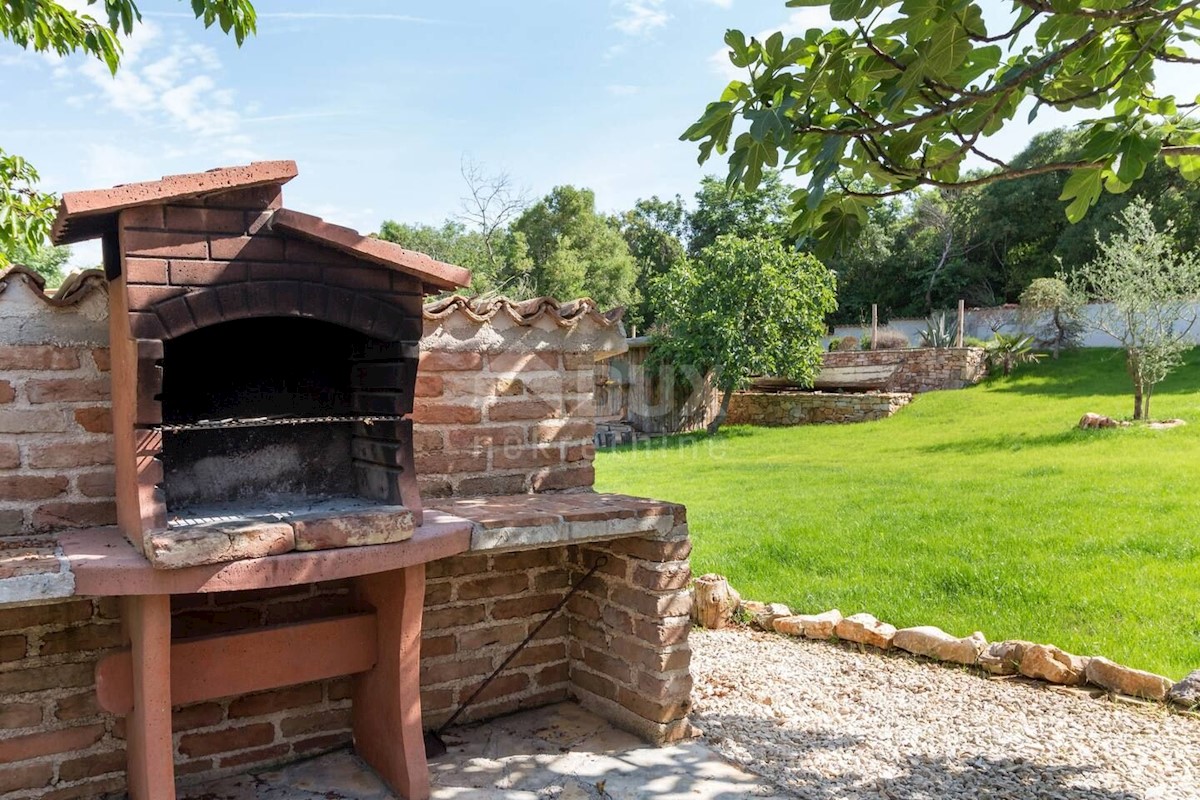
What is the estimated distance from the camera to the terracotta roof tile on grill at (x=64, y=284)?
263 centimetres

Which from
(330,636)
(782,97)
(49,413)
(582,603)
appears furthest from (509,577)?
(782,97)

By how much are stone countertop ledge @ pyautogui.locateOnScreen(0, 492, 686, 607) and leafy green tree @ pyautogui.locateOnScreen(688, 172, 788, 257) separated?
92.0 feet

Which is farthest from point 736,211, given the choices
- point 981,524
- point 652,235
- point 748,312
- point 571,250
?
point 981,524

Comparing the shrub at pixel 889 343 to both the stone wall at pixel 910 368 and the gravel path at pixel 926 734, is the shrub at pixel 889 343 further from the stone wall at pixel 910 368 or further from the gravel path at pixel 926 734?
the gravel path at pixel 926 734

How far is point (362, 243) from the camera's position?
8.27ft

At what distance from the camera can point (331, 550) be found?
2410 mm

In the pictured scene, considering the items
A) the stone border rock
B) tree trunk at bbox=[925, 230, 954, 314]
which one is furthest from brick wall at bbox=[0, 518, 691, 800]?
tree trunk at bbox=[925, 230, 954, 314]

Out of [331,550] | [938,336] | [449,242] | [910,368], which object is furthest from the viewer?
[449,242]

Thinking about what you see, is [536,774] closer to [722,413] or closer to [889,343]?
[722,413]

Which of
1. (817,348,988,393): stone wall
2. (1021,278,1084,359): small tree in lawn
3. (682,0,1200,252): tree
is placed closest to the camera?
(682,0,1200,252): tree

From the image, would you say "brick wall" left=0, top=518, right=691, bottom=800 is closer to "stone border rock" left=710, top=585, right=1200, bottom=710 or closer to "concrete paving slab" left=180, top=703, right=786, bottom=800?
"concrete paving slab" left=180, top=703, right=786, bottom=800

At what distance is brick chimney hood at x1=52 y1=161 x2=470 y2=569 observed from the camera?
228cm

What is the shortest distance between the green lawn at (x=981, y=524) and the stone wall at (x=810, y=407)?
2508mm

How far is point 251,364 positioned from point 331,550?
101 cm
